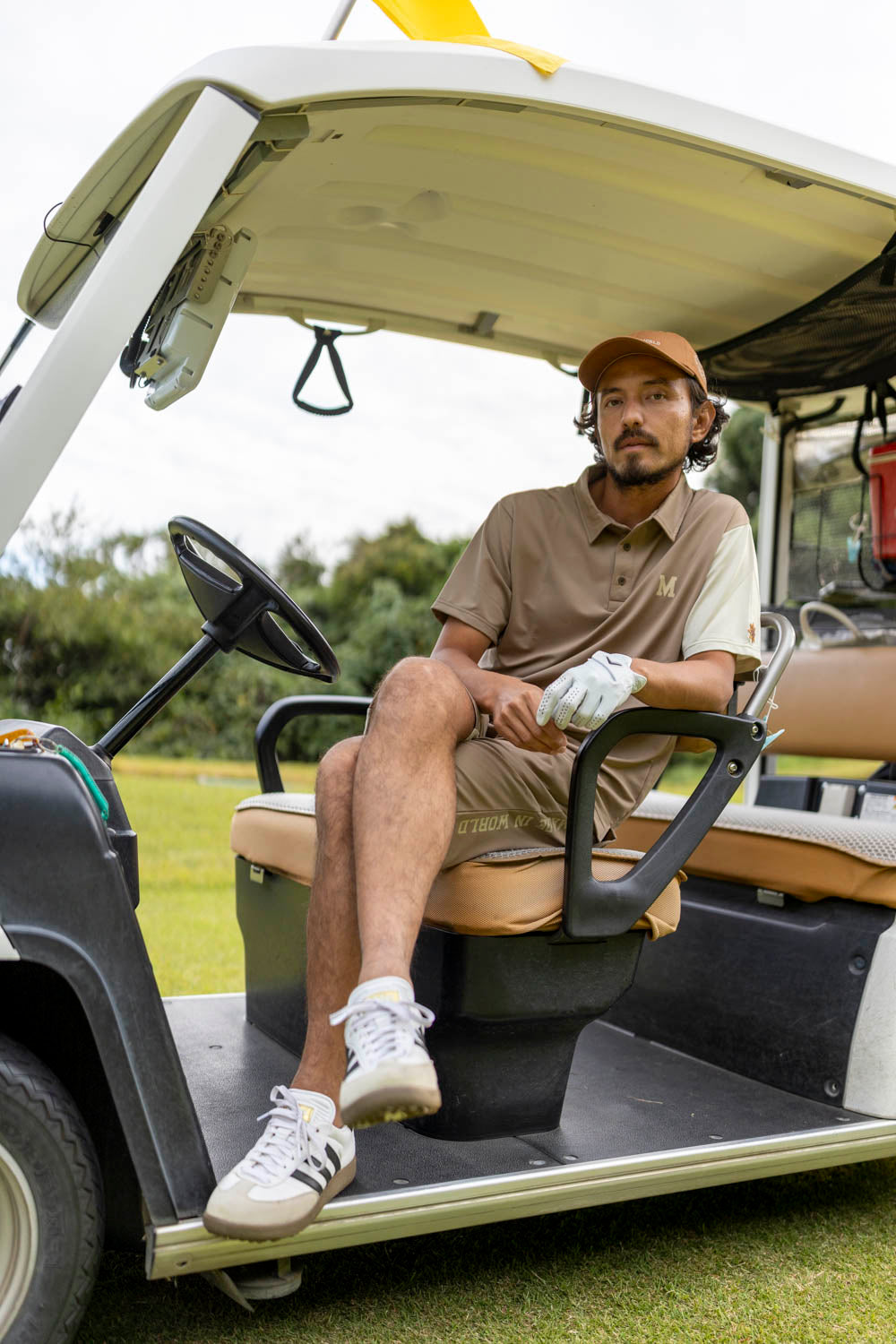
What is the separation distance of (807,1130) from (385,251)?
1946mm

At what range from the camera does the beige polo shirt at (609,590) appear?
2.14 metres

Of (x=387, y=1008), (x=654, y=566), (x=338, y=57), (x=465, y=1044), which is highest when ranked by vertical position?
(x=338, y=57)

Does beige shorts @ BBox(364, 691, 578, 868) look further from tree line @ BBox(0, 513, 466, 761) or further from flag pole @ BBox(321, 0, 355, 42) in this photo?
tree line @ BBox(0, 513, 466, 761)

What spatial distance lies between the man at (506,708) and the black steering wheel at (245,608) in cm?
28

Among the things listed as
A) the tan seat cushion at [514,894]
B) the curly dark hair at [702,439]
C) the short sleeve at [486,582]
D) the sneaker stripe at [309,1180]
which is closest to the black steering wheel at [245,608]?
the short sleeve at [486,582]

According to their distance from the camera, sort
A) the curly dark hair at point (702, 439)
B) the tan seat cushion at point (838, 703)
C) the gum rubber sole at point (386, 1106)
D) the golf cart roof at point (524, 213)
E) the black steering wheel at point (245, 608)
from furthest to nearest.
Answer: the tan seat cushion at point (838, 703) → the curly dark hair at point (702, 439) → the black steering wheel at point (245, 608) → the golf cart roof at point (524, 213) → the gum rubber sole at point (386, 1106)

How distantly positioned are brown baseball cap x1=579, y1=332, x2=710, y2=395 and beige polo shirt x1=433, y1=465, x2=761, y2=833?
224 millimetres

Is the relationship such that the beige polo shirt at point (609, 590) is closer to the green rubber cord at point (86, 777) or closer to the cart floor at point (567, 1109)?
the cart floor at point (567, 1109)

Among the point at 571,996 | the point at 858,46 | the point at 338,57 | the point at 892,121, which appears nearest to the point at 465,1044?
the point at 571,996

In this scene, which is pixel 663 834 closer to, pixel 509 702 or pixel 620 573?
pixel 509 702

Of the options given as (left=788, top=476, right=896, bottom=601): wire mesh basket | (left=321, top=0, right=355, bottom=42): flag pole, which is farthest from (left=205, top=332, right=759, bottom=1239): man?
(left=788, top=476, right=896, bottom=601): wire mesh basket

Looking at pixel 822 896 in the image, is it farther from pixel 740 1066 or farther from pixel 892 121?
pixel 892 121

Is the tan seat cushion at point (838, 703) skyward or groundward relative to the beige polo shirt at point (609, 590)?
groundward

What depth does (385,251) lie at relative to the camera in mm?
2443
